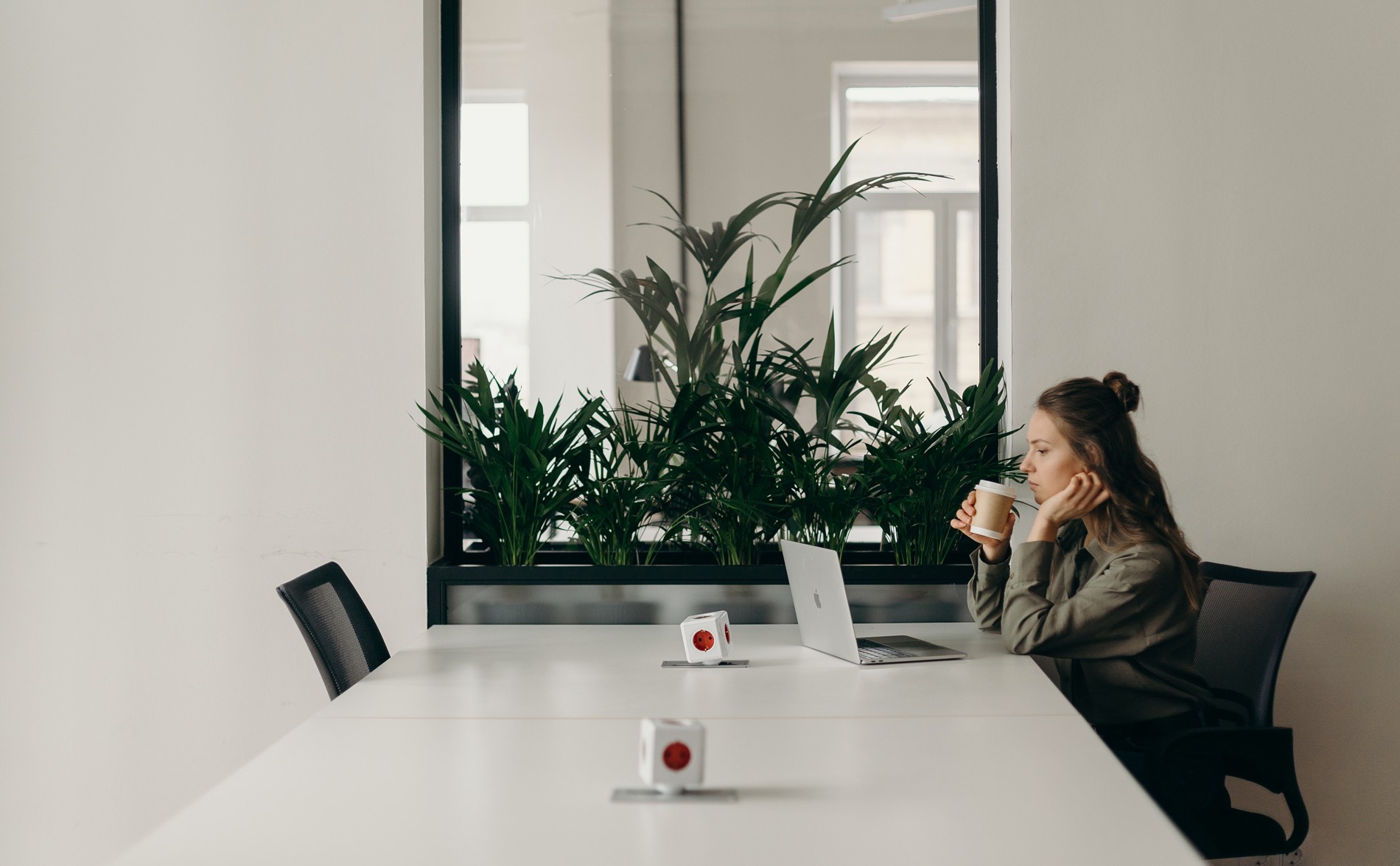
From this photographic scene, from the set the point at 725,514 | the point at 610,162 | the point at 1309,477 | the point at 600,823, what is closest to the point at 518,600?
the point at 725,514

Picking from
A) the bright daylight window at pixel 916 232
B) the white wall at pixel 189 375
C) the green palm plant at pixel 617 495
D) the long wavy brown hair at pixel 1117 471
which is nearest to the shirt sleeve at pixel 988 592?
the long wavy brown hair at pixel 1117 471

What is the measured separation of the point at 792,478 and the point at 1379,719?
5.76 ft

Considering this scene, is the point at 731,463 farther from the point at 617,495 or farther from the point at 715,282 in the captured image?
the point at 715,282

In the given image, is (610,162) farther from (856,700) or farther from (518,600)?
(856,700)

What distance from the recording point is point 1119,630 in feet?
7.21

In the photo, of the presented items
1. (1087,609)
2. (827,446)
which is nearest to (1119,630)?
(1087,609)

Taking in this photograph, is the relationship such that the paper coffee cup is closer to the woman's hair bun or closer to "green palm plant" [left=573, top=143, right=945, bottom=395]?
the woman's hair bun

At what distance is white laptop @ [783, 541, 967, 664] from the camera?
85.8 inches

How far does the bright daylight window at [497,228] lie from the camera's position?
10.4 feet

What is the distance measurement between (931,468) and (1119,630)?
2.34ft

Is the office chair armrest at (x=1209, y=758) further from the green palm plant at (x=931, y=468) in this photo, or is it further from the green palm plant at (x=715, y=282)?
the green palm plant at (x=715, y=282)

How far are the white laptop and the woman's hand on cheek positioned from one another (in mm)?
335

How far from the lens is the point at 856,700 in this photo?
1.96 meters

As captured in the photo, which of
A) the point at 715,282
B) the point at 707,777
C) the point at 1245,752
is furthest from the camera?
the point at 715,282
